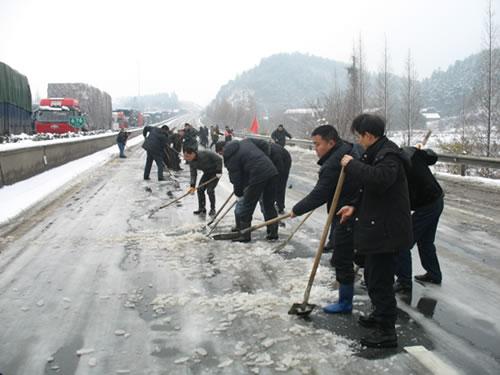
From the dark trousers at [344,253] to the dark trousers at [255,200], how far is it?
9.84ft

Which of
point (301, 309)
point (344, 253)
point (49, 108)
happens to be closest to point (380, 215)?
point (344, 253)

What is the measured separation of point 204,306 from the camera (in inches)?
186

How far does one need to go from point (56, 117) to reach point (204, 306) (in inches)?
1242

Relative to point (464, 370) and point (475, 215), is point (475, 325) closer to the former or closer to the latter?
point (464, 370)

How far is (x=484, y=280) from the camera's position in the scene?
5492 millimetres

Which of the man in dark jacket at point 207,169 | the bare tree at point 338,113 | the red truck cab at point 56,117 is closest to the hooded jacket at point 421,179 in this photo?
the man in dark jacket at point 207,169

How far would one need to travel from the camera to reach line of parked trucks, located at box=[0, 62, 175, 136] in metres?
25.5

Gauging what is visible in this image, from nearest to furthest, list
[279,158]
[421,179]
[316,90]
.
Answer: [421,179]
[279,158]
[316,90]

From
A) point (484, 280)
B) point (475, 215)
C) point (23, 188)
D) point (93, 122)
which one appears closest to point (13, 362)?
point (484, 280)

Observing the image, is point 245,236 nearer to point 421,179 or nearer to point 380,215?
point 421,179

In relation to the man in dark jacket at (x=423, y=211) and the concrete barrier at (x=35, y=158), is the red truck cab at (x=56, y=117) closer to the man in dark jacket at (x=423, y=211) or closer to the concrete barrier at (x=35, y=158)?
the concrete barrier at (x=35, y=158)

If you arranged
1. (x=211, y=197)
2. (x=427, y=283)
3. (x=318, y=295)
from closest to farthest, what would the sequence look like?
(x=318, y=295), (x=427, y=283), (x=211, y=197)

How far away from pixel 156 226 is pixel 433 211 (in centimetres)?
493

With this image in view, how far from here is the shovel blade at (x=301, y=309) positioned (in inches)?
175
